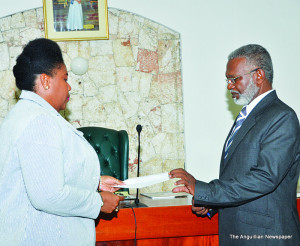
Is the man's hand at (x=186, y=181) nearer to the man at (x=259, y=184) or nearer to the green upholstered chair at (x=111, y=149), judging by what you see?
the man at (x=259, y=184)

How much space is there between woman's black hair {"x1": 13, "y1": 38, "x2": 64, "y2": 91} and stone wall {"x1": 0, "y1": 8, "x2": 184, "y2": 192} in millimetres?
2866

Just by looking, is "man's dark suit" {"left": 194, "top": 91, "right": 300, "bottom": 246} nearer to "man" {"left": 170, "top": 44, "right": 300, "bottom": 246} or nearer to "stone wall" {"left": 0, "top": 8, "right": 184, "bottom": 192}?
"man" {"left": 170, "top": 44, "right": 300, "bottom": 246}

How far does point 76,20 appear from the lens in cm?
464

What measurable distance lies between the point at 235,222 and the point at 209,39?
316 centimetres

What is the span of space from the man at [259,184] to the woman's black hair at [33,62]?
0.94 metres

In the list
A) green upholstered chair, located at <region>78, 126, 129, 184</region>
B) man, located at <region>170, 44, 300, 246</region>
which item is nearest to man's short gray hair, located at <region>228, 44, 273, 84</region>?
man, located at <region>170, 44, 300, 246</region>

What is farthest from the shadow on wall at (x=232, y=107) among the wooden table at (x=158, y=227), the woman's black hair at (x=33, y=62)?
the woman's black hair at (x=33, y=62)

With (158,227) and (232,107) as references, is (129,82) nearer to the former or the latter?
(232,107)

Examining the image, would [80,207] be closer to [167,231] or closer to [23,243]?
[23,243]

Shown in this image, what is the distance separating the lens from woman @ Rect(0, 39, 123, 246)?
160 centimetres

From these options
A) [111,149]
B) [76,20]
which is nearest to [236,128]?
[111,149]

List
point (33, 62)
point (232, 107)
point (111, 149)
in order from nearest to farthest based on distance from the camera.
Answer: point (33, 62), point (111, 149), point (232, 107)

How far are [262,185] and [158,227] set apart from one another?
76 centimetres

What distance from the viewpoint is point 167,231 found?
97.7 inches
